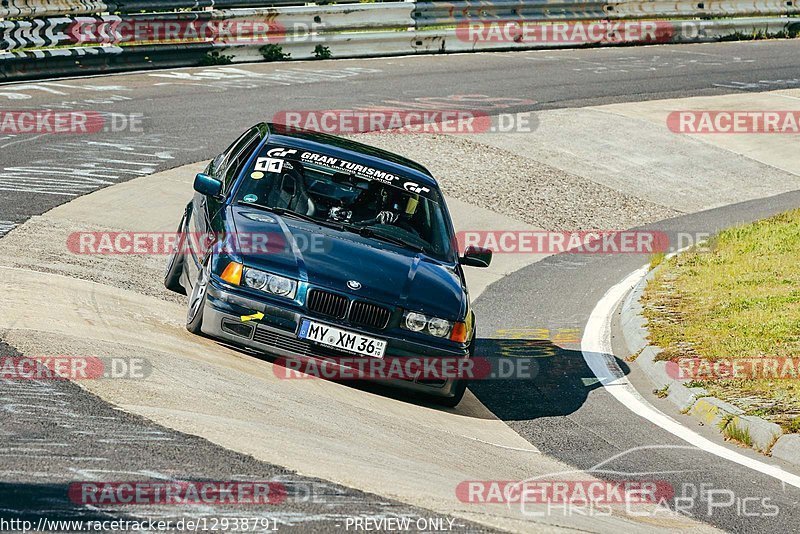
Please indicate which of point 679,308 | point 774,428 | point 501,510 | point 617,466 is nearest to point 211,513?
point 501,510

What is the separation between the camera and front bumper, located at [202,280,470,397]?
26.1 ft

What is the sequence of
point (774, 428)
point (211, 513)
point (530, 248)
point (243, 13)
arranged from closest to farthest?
point (211, 513) < point (774, 428) < point (530, 248) < point (243, 13)

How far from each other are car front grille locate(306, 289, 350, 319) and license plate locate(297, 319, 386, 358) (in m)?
0.10

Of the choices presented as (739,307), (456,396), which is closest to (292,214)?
(456,396)

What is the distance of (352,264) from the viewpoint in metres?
8.26

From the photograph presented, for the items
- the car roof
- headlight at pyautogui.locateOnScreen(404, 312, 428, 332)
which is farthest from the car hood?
the car roof

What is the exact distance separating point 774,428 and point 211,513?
445 cm

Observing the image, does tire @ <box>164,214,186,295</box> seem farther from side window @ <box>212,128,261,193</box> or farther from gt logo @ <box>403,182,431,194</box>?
gt logo @ <box>403,182,431,194</box>

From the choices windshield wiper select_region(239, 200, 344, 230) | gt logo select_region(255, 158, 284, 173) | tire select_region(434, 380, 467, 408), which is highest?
gt logo select_region(255, 158, 284, 173)

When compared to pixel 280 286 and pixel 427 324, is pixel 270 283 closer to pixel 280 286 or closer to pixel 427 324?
pixel 280 286

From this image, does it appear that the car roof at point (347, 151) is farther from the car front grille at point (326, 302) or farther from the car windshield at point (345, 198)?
the car front grille at point (326, 302)

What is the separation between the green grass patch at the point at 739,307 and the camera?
29.6ft

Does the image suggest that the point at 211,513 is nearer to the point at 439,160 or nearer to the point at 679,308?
the point at 679,308

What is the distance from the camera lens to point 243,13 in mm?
21438
